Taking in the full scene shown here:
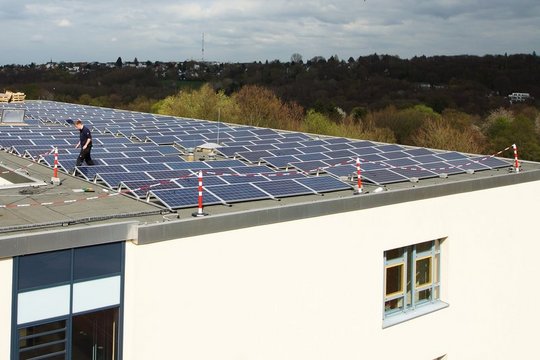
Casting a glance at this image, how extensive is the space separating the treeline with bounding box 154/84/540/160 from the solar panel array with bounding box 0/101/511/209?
33.5 metres

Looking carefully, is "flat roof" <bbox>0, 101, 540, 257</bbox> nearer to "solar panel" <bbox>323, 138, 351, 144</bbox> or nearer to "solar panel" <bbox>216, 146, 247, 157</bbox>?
"solar panel" <bbox>216, 146, 247, 157</bbox>

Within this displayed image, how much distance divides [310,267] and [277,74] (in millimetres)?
Answer: 91719

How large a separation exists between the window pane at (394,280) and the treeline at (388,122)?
139 ft

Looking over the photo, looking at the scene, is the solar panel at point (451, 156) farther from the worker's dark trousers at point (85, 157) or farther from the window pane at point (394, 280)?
the worker's dark trousers at point (85, 157)

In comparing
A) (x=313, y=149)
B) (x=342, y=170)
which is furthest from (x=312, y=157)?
(x=342, y=170)

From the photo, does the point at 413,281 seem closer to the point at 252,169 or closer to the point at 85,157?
the point at 252,169

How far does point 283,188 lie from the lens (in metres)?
13.5

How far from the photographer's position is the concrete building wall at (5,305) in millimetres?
8648

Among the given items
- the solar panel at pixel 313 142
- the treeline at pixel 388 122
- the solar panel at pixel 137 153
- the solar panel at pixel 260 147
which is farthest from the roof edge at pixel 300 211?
the treeline at pixel 388 122

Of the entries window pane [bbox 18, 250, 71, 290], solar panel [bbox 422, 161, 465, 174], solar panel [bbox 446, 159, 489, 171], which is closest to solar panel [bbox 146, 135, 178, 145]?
solar panel [bbox 422, 161, 465, 174]

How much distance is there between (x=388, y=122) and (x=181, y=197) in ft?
192

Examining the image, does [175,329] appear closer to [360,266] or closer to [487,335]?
[360,266]

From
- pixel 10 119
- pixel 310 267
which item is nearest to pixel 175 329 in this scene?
pixel 310 267

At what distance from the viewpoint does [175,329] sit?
33.2 feet
